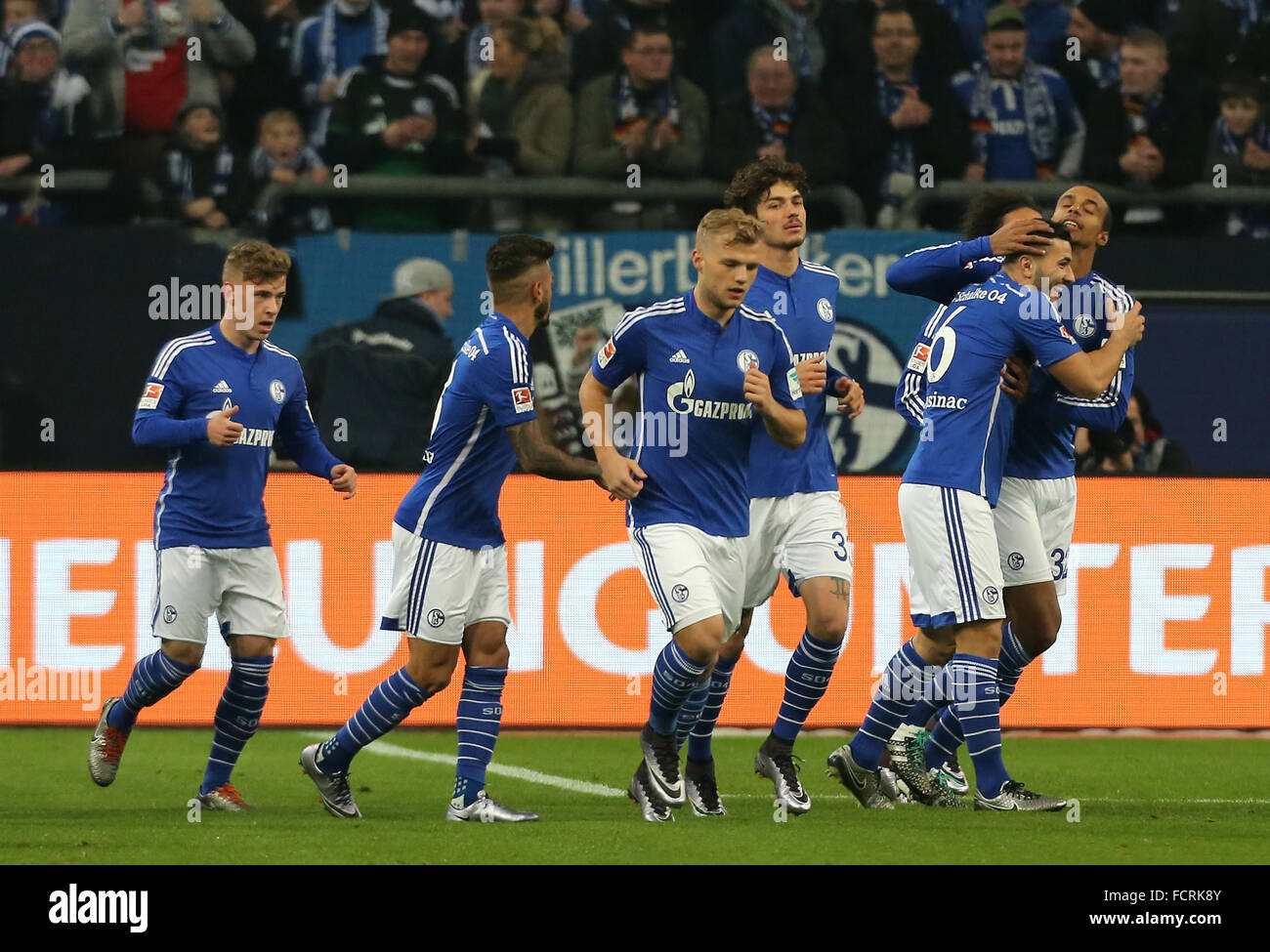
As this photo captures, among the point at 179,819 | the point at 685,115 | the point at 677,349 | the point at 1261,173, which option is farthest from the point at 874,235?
the point at 179,819

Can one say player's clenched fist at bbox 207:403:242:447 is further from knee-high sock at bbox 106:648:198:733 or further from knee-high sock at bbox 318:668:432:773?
knee-high sock at bbox 318:668:432:773

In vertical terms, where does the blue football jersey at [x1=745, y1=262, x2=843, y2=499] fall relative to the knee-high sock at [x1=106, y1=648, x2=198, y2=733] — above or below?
above

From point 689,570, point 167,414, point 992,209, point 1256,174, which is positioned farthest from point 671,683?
point 1256,174

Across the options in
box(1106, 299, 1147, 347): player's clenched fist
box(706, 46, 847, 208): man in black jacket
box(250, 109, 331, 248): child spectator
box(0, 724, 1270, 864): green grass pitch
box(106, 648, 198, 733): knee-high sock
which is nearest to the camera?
box(0, 724, 1270, 864): green grass pitch

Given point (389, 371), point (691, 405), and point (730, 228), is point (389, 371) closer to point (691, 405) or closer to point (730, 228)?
point (691, 405)

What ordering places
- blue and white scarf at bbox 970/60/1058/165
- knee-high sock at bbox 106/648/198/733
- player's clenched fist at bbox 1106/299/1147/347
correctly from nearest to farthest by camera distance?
player's clenched fist at bbox 1106/299/1147/347 → knee-high sock at bbox 106/648/198/733 → blue and white scarf at bbox 970/60/1058/165

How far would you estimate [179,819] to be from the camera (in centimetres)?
664

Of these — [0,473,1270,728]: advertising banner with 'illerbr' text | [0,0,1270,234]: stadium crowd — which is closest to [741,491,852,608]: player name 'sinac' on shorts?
[0,473,1270,728]: advertising banner with 'illerbr' text

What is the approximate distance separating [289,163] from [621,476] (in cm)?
609

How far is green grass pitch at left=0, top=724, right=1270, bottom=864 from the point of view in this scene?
5.77 meters

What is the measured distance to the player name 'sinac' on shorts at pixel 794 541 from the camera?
22.8ft

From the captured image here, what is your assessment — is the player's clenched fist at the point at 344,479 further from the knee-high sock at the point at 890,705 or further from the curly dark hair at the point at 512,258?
the knee-high sock at the point at 890,705

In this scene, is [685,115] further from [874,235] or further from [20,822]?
[20,822]

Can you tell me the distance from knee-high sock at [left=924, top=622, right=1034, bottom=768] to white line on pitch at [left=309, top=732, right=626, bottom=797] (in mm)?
1162
